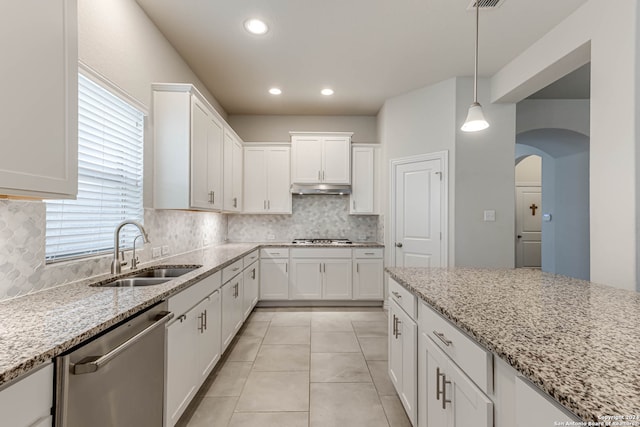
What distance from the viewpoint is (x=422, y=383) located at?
1521 millimetres

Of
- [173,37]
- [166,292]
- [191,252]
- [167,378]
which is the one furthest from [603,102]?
[191,252]

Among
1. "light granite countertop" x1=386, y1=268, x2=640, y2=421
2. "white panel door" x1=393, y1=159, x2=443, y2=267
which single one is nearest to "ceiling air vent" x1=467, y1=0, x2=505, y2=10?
"white panel door" x1=393, y1=159, x2=443, y2=267

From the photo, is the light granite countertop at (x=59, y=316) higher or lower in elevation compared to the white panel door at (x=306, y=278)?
higher

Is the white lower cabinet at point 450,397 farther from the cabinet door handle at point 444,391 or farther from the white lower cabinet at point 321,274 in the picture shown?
the white lower cabinet at point 321,274

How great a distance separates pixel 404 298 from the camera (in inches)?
71.6

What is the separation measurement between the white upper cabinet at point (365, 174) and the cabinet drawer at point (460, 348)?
3032 mm

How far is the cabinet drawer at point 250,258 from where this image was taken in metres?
3.39

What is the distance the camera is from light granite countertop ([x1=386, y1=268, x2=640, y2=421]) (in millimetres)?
632

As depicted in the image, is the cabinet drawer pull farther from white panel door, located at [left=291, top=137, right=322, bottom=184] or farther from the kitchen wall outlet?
white panel door, located at [left=291, top=137, right=322, bottom=184]

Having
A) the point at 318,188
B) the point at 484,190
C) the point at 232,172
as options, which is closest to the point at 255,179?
the point at 232,172

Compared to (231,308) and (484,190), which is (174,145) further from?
(484,190)

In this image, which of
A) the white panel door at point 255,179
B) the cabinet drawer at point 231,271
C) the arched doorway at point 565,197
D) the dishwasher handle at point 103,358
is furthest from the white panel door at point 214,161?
the arched doorway at point 565,197

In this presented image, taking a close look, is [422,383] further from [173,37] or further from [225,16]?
[173,37]

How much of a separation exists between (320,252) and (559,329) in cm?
333
